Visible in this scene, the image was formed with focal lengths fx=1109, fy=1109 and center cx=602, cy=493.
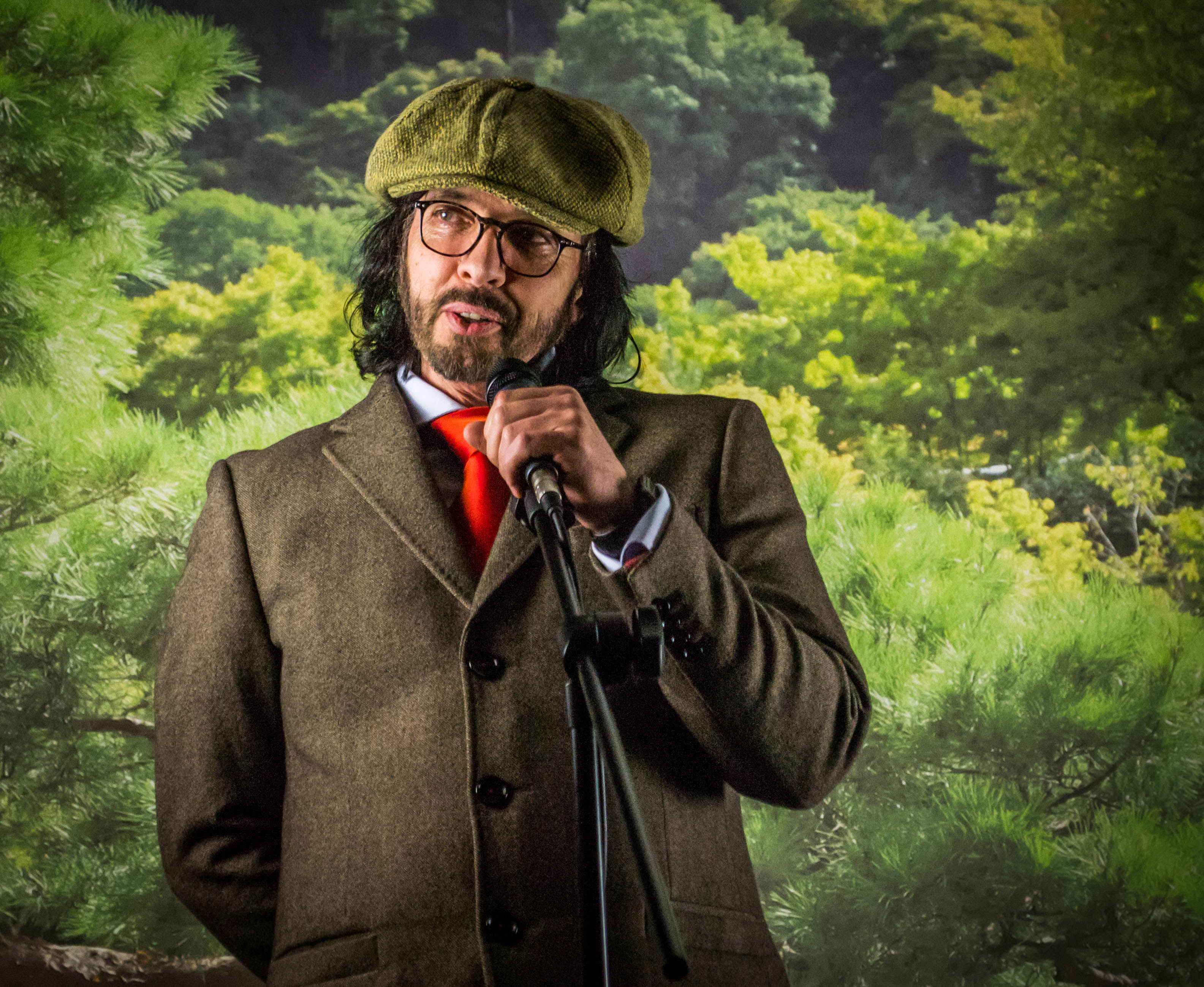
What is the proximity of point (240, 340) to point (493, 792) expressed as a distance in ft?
3.91

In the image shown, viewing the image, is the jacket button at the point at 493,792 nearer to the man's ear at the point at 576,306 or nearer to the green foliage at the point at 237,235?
the man's ear at the point at 576,306

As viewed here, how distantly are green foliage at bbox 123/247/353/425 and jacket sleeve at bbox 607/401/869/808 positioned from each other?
0.96 metres

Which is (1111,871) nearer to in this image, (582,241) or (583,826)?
(582,241)

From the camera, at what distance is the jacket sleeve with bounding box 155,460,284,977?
45.9 inches

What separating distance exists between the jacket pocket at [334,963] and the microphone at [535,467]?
19.5 inches

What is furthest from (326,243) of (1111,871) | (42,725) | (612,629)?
(1111,871)

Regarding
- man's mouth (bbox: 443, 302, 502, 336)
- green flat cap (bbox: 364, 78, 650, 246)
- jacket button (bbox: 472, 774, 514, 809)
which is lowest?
jacket button (bbox: 472, 774, 514, 809)

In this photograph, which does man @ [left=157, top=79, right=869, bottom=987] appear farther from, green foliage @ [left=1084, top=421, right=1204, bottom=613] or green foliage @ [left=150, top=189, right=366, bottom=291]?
green foliage @ [left=1084, top=421, right=1204, bottom=613]

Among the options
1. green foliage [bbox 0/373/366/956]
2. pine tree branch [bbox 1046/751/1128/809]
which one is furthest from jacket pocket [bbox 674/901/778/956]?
green foliage [bbox 0/373/366/956]

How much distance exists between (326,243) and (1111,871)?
1696mm

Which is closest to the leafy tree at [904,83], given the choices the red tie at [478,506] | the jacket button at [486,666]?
the red tie at [478,506]

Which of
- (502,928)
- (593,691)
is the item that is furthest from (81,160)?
(593,691)

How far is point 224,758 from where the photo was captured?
3.88ft

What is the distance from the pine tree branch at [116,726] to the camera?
1.79 meters
